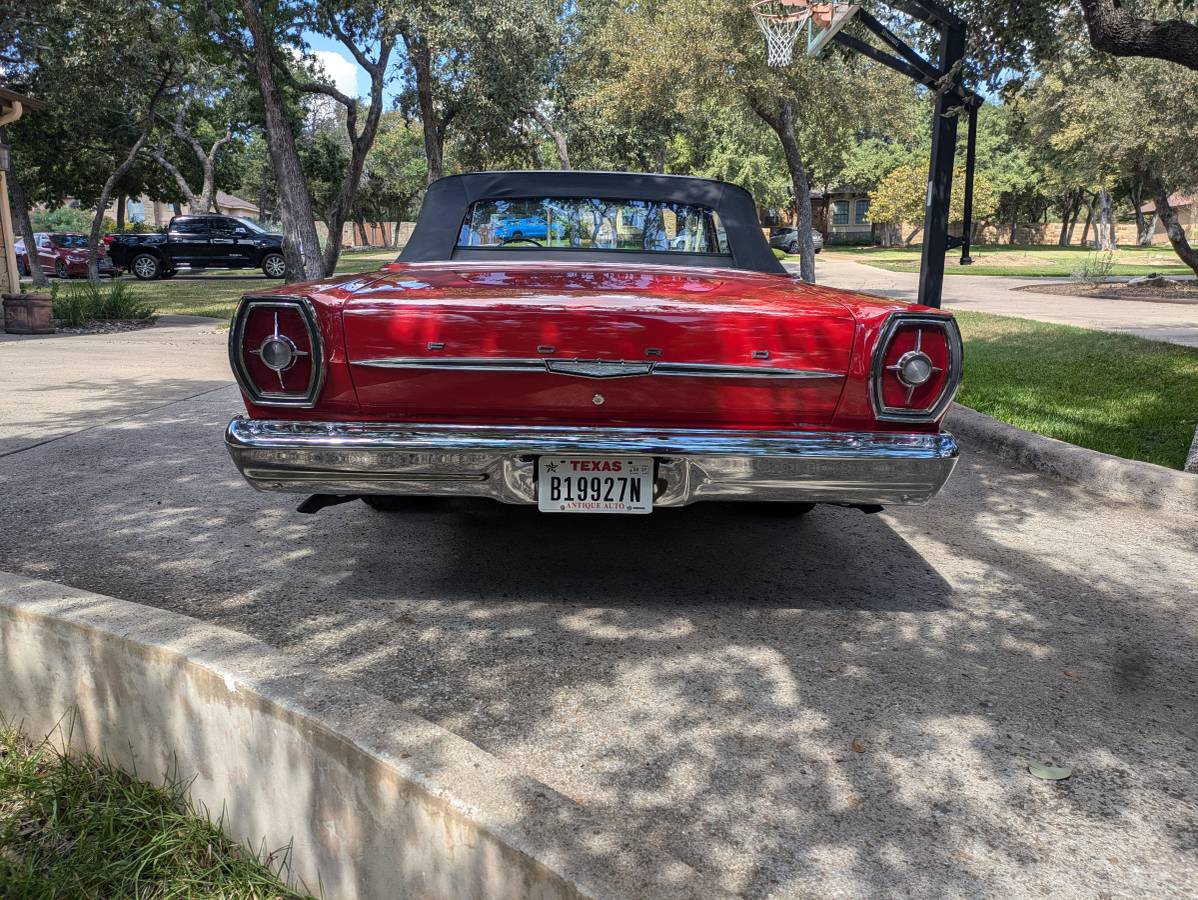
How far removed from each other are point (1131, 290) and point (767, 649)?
20.7 metres

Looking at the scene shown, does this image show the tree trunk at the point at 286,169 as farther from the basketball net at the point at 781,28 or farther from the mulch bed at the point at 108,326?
the basketball net at the point at 781,28

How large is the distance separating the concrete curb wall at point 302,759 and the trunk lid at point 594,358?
1.01 meters

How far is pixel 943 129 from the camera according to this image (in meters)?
8.62

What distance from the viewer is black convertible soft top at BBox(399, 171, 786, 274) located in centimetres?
448

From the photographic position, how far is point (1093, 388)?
793cm

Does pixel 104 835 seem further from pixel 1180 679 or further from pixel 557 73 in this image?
pixel 557 73

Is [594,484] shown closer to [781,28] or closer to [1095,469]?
[1095,469]

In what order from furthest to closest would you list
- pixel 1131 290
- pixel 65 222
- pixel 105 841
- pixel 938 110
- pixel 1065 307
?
1. pixel 65 222
2. pixel 1131 290
3. pixel 1065 307
4. pixel 938 110
5. pixel 105 841

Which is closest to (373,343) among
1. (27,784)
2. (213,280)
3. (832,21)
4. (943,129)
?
(27,784)

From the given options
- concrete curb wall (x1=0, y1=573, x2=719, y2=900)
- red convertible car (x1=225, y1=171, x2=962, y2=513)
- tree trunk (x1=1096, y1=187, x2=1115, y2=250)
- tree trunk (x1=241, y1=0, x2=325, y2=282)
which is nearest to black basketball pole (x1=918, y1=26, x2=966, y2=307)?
red convertible car (x1=225, y1=171, x2=962, y2=513)

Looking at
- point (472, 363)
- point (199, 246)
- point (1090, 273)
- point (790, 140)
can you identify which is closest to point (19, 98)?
point (790, 140)

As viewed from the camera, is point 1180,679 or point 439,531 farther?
point 439,531

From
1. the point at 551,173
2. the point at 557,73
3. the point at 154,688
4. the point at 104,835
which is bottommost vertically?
the point at 104,835

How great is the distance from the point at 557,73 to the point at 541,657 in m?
27.2
